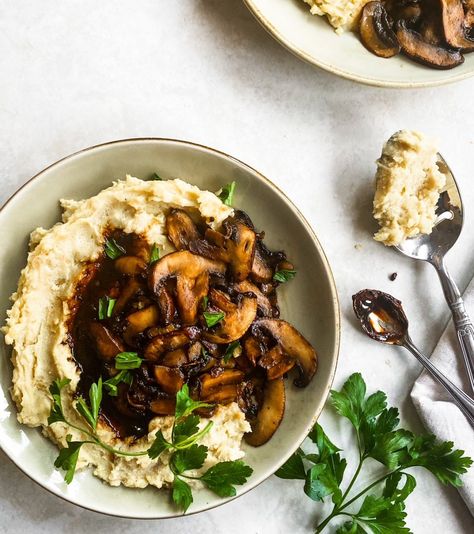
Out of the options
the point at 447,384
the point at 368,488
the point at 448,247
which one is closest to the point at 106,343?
the point at 368,488

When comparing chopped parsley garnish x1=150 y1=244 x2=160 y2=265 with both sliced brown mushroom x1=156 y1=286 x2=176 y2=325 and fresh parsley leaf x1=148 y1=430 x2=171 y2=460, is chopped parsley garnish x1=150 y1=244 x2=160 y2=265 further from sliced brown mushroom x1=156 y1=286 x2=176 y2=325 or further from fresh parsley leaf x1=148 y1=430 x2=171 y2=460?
fresh parsley leaf x1=148 y1=430 x2=171 y2=460

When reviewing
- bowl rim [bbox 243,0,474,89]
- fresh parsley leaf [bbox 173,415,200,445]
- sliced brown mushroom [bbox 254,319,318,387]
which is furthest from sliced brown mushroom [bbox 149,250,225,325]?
bowl rim [bbox 243,0,474,89]

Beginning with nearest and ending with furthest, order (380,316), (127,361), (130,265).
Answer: (127,361) → (130,265) → (380,316)

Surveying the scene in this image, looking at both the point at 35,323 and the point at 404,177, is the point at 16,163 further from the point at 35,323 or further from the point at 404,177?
the point at 404,177

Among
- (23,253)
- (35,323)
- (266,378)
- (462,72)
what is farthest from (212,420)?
(462,72)

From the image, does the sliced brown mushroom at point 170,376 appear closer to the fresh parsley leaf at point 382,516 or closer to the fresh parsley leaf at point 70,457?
the fresh parsley leaf at point 70,457

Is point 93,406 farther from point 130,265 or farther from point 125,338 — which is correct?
point 130,265

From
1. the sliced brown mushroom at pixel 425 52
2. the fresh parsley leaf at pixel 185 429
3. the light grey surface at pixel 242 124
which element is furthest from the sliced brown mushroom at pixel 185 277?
the sliced brown mushroom at pixel 425 52
